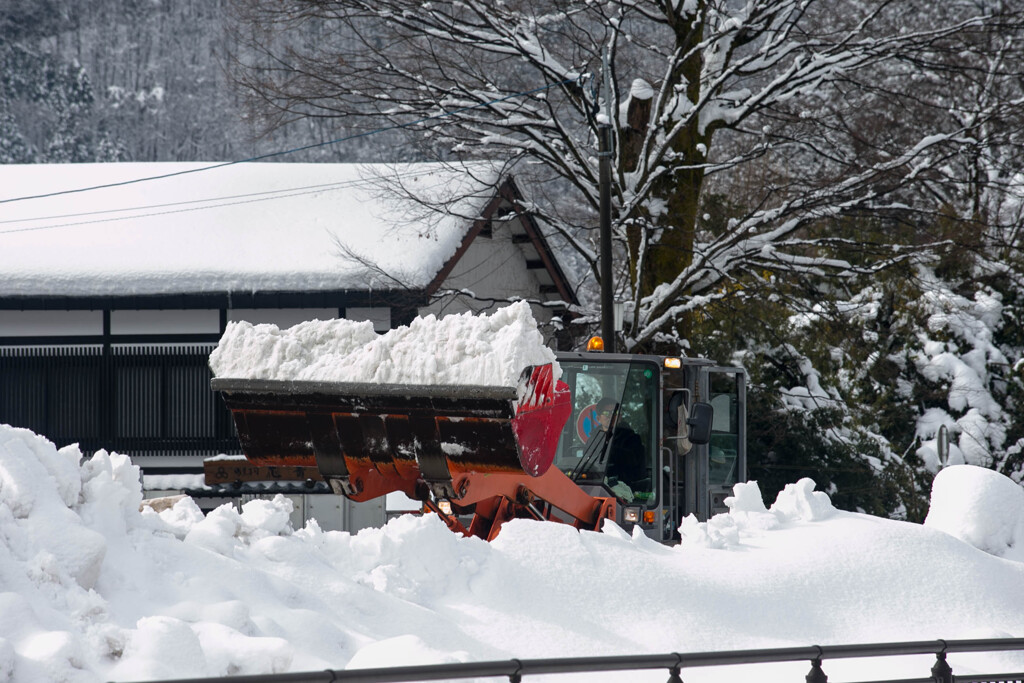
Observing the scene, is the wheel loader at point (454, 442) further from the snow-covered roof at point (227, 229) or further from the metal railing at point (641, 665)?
the snow-covered roof at point (227, 229)

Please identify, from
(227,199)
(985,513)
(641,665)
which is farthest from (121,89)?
(641,665)

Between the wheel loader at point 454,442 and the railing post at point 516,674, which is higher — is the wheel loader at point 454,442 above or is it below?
above

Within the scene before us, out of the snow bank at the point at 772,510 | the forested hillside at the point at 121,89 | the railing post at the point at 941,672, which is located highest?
the forested hillside at the point at 121,89

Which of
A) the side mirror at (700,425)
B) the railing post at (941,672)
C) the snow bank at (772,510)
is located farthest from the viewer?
the snow bank at (772,510)

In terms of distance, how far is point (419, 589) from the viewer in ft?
20.8

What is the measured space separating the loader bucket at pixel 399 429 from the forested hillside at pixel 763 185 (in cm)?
893

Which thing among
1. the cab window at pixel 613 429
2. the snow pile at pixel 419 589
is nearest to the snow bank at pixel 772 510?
the snow pile at pixel 419 589

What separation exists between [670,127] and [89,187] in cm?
1125

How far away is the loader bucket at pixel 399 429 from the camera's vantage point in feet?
20.6

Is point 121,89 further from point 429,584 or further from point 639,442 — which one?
point 429,584

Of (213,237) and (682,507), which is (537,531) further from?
(213,237)

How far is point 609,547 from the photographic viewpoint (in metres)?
7.32

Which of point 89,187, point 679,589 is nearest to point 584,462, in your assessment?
point 679,589

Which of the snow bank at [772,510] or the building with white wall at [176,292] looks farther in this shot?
the building with white wall at [176,292]
